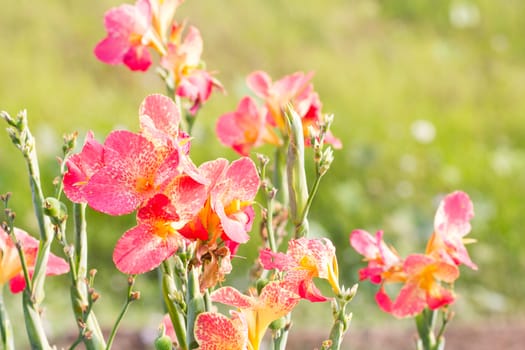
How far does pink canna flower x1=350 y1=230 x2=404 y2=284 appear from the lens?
31.6 inches

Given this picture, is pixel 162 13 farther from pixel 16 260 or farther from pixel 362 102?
pixel 362 102

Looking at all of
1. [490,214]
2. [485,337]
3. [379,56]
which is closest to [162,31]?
[485,337]

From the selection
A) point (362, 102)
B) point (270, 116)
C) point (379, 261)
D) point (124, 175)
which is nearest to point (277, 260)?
point (124, 175)

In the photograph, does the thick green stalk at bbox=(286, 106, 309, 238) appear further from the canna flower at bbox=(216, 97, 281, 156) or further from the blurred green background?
the blurred green background

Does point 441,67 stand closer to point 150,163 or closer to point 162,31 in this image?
point 162,31

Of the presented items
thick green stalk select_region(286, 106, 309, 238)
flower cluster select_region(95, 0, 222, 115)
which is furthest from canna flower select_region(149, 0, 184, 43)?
thick green stalk select_region(286, 106, 309, 238)

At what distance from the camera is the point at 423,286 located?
2.51 feet

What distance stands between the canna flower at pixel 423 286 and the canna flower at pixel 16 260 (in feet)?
0.94

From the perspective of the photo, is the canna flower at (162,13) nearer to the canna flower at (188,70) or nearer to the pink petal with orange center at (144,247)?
the canna flower at (188,70)

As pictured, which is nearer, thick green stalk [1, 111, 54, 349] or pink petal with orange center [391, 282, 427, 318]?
thick green stalk [1, 111, 54, 349]

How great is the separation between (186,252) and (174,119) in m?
0.09

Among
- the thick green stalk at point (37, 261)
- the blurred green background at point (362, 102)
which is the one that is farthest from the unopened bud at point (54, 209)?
the blurred green background at point (362, 102)

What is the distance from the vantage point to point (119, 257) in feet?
1.86

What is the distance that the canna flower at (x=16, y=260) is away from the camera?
2.34 ft
